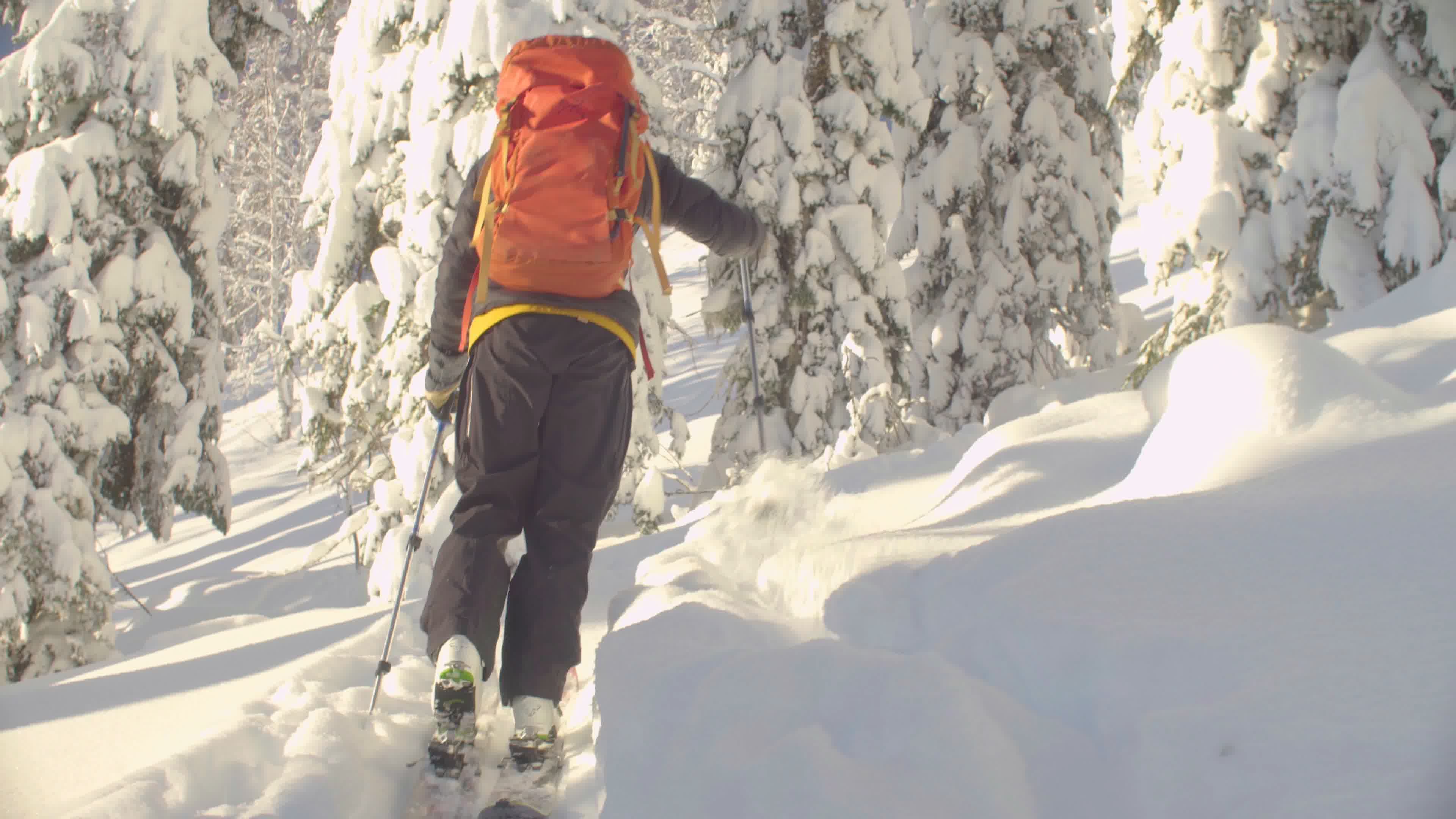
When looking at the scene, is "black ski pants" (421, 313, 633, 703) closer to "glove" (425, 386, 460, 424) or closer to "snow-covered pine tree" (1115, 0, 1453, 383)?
"glove" (425, 386, 460, 424)

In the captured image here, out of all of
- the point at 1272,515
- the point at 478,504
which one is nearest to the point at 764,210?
the point at 478,504

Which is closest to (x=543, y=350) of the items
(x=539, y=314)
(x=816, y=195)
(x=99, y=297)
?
(x=539, y=314)

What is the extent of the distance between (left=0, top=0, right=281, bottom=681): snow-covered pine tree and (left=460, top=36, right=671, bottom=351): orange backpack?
7346mm

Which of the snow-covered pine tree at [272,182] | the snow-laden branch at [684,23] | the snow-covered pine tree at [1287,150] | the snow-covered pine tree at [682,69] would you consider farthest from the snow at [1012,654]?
the snow-covered pine tree at [272,182]

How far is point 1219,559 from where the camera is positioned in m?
1.88

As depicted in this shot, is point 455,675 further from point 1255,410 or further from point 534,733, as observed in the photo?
point 1255,410

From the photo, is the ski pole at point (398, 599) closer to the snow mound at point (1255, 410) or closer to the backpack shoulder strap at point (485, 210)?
the backpack shoulder strap at point (485, 210)

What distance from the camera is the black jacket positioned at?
10.2ft

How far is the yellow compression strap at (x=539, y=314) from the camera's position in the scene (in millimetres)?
3045

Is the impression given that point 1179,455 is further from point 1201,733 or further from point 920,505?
point 920,505

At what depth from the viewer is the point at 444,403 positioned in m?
3.59

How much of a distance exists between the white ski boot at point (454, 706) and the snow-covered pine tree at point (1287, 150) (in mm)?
4847

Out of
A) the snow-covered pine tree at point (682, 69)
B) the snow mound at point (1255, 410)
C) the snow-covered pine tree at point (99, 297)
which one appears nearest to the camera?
the snow mound at point (1255, 410)

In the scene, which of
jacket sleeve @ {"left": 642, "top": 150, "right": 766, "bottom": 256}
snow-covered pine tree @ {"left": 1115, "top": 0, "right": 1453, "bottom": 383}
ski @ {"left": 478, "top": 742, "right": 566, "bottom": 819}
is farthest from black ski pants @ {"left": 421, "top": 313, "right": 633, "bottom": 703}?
snow-covered pine tree @ {"left": 1115, "top": 0, "right": 1453, "bottom": 383}
